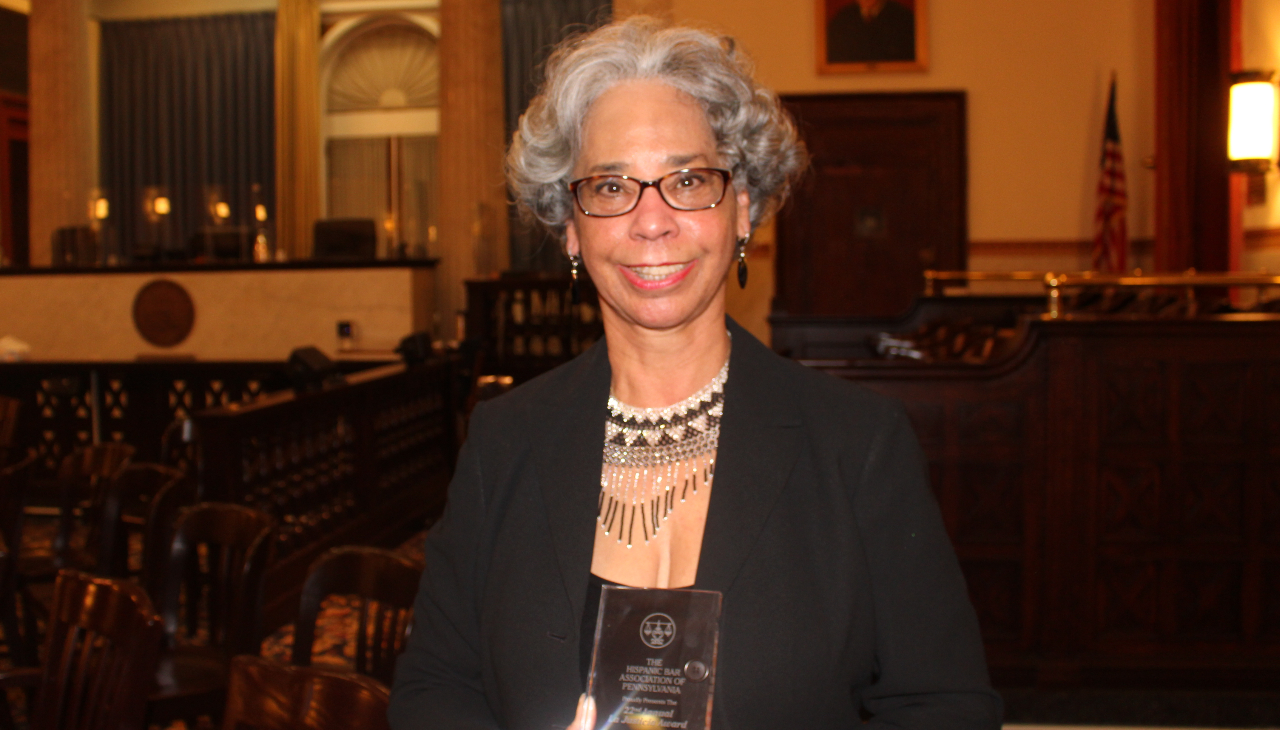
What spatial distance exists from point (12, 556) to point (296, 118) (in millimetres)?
10570

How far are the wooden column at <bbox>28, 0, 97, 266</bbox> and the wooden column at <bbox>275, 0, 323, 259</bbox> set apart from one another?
2240 millimetres

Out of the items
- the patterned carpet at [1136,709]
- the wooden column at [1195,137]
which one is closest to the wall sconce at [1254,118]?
the wooden column at [1195,137]

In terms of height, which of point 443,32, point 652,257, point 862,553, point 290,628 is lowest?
point 290,628

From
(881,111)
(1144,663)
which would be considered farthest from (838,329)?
(1144,663)

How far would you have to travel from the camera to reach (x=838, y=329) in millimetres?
7070

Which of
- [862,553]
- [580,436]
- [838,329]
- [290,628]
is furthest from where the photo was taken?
[838,329]

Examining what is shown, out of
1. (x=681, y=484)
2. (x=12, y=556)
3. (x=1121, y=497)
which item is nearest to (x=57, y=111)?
(x=12, y=556)

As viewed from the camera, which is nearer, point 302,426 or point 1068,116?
point 302,426

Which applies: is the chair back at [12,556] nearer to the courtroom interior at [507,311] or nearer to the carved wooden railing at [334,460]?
the courtroom interior at [507,311]

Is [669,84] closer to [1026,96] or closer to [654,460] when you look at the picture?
[654,460]

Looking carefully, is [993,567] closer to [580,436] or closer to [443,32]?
[580,436]

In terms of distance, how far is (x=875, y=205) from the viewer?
31.9 feet

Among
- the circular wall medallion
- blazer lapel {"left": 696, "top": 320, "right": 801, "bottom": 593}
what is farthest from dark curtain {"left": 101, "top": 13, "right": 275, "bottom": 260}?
blazer lapel {"left": 696, "top": 320, "right": 801, "bottom": 593}

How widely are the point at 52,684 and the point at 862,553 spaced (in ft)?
4.87
